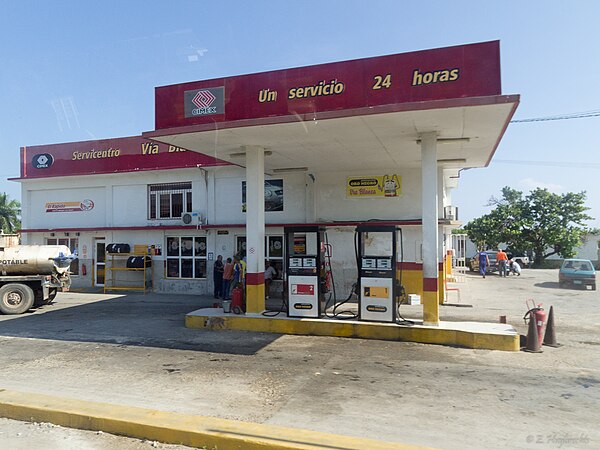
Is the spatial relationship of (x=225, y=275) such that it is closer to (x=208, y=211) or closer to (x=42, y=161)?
(x=208, y=211)

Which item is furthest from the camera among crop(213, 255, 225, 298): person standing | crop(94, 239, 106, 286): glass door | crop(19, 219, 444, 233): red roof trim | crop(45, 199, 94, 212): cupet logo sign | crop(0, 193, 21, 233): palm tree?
crop(0, 193, 21, 233): palm tree

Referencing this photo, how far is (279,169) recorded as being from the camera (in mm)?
14852

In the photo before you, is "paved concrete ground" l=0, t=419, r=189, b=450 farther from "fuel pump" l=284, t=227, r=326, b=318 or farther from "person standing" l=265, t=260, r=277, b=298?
"person standing" l=265, t=260, r=277, b=298

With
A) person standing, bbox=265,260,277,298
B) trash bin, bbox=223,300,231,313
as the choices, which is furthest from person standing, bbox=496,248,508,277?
trash bin, bbox=223,300,231,313

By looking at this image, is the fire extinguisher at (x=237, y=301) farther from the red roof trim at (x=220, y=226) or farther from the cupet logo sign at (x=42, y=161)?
the cupet logo sign at (x=42, y=161)

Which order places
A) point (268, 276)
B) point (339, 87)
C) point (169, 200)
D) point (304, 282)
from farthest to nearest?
point (169, 200), point (268, 276), point (304, 282), point (339, 87)

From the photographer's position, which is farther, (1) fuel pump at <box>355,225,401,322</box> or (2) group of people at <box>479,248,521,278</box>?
(2) group of people at <box>479,248,521,278</box>

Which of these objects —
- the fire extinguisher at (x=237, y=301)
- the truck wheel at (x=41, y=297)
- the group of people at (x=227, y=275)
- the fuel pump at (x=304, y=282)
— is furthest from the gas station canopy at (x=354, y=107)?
the truck wheel at (x=41, y=297)

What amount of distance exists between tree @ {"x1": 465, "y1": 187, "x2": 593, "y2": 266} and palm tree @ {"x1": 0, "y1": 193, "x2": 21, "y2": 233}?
41.2 metres

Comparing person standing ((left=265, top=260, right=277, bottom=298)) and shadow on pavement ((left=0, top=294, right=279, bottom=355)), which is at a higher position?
person standing ((left=265, top=260, right=277, bottom=298))

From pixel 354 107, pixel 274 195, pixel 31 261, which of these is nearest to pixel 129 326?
pixel 31 261

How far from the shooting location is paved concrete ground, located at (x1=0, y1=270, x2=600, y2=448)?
501 cm

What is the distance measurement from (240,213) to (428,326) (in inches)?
374

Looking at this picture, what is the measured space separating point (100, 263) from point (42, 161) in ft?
18.9
